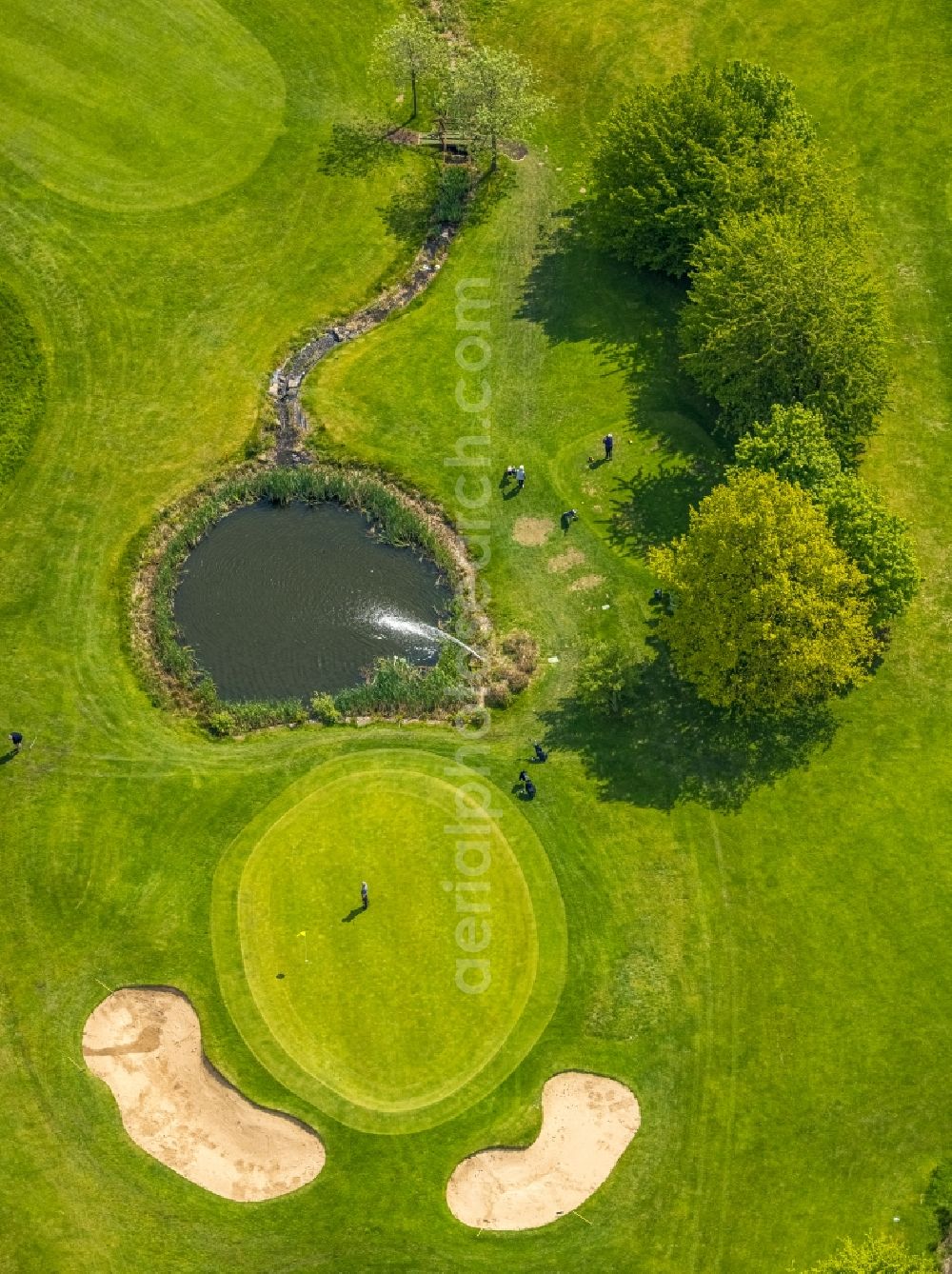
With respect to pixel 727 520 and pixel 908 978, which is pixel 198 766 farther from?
pixel 908 978

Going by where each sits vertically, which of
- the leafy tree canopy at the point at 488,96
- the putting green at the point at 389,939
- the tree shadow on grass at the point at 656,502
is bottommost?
the putting green at the point at 389,939

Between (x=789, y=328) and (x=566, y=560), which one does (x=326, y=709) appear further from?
(x=789, y=328)

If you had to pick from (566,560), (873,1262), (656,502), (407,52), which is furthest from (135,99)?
(873,1262)

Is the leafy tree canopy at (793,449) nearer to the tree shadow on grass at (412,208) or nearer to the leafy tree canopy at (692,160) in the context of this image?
the leafy tree canopy at (692,160)

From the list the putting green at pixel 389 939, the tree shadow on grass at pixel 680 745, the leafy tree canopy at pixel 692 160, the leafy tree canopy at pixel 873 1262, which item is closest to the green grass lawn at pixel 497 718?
the tree shadow on grass at pixel 680 745

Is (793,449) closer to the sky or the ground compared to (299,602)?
closer to the sky

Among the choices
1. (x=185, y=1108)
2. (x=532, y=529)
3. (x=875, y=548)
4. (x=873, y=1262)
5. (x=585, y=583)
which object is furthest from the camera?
(x=532, y=529)

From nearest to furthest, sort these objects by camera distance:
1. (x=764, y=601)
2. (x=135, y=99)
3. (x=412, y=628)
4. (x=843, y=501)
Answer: (x=764, y=601)
(x=843, y=501)
(x=412, y=628)
(x=135, y=99)

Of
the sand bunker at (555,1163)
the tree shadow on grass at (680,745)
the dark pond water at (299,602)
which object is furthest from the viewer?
the dark pond water at (299,602)
